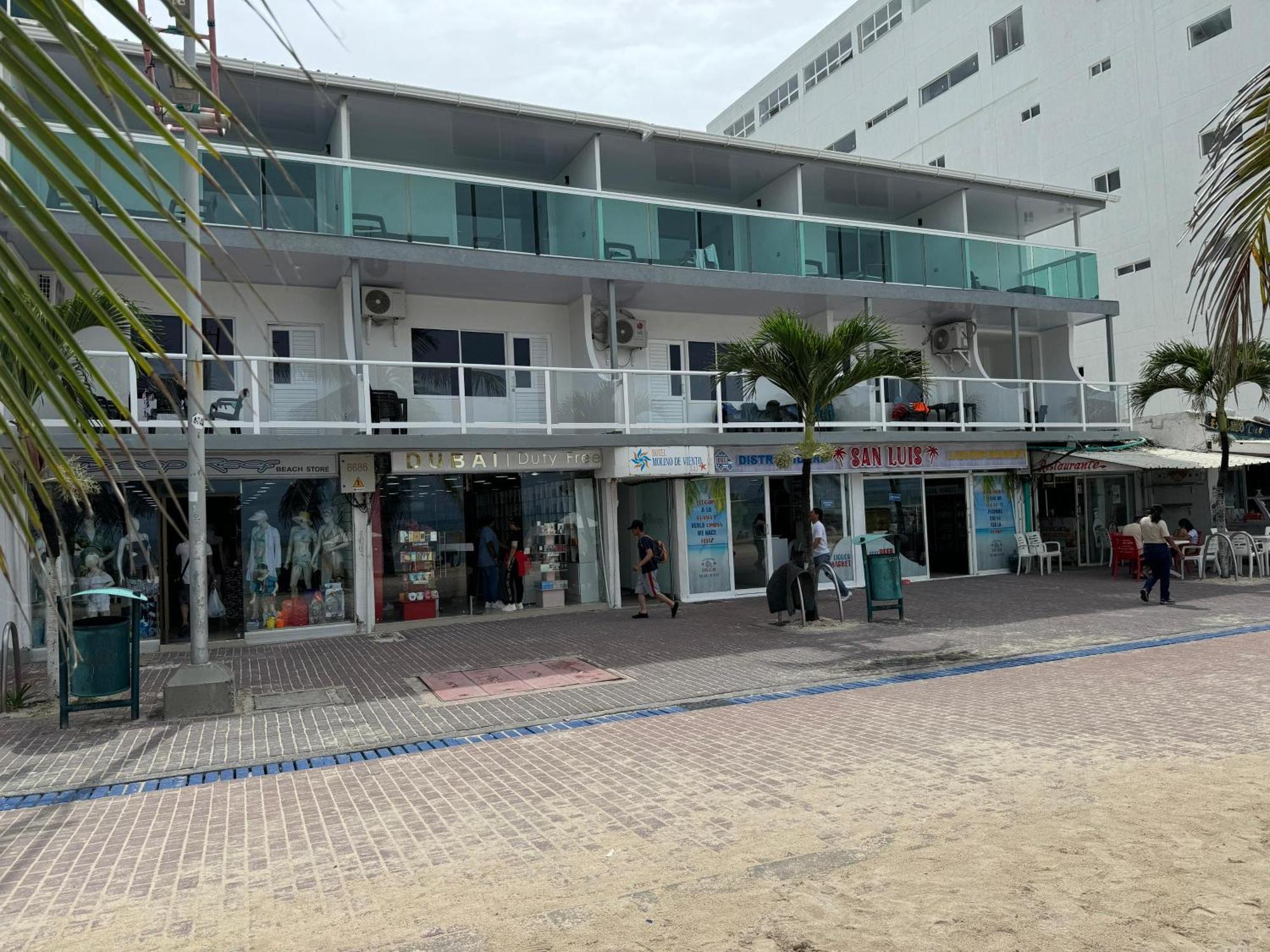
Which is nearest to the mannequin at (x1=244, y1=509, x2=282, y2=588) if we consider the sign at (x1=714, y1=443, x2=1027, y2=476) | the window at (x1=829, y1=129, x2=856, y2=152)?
the sign at (x1=714, y1=443, x2=1027, y2=476)

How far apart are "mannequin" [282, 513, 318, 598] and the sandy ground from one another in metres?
10.7

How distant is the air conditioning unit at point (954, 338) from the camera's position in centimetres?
2266

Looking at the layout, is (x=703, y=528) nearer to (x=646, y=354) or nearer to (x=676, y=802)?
(x=646, y=354)

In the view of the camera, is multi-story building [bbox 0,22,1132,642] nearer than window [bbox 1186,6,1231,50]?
Yes

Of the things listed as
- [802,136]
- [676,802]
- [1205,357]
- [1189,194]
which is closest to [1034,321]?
[1205,357]

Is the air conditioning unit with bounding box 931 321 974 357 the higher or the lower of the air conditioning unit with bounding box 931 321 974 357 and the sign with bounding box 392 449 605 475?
the higher

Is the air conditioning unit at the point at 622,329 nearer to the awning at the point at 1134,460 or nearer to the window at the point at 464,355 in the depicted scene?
the window at the point at 464,355

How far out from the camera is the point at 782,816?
591cm

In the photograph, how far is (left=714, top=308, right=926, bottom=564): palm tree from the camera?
1441 centimetres

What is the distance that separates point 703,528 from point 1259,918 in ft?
48.3

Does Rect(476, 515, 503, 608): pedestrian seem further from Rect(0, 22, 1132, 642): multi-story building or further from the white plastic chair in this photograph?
the white plastic chair

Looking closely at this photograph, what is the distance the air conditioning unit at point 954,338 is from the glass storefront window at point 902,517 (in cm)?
375

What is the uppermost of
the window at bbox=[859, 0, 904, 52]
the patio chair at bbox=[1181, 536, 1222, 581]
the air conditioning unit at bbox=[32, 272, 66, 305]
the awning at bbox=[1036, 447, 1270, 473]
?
the window at bbox=[859, 0, 904, 52]

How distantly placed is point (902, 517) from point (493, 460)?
32.2 feet
